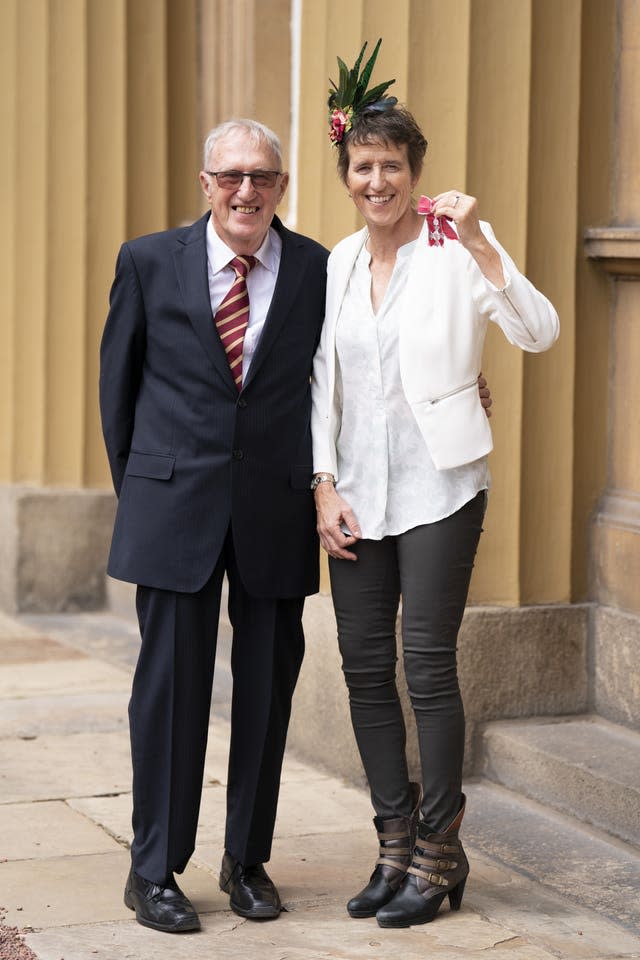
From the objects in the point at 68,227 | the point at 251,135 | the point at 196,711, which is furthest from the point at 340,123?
the point at 68,227

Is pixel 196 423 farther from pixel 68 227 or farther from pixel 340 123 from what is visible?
pixel 68 227

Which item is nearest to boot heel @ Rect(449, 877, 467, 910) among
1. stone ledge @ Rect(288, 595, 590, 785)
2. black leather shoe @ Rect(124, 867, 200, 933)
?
black leather shoe @ Rect(124, 867, 200, 933)

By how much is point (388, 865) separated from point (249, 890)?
35 cm

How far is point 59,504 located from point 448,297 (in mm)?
4756

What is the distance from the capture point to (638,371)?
17.7 feet

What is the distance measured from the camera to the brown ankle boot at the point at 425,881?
4008mm

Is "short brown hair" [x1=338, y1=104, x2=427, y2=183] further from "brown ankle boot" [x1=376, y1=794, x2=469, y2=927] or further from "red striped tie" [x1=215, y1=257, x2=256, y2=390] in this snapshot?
"brown ankle boot" [x1=376, y1=794, x2=469, y2=927]

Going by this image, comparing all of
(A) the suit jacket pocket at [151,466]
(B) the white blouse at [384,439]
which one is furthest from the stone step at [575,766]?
(A) the suit jacket pocket at [151,466]

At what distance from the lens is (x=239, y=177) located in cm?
382

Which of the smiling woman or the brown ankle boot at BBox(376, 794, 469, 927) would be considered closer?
the smiling woman

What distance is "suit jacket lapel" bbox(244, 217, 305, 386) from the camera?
155 inches

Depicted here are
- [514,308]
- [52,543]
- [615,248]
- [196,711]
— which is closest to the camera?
[514,308]

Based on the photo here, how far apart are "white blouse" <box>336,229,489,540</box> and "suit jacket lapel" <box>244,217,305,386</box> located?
Result: 5.3 inches

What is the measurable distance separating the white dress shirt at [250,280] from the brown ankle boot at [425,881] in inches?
48.2
